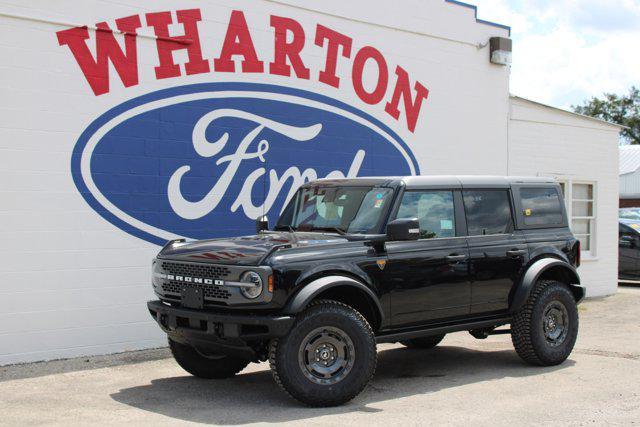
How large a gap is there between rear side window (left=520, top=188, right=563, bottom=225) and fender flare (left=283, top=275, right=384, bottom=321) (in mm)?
2440

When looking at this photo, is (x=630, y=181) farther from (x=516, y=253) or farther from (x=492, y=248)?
(x=492, y=248)

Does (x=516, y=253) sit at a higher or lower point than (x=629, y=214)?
lower

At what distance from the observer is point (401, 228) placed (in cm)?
673

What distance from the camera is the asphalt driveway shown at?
19.9ft

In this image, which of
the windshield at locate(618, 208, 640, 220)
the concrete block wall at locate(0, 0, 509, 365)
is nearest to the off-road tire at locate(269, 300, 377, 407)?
the concrete block wall at locate(0, 0, 509, 365)

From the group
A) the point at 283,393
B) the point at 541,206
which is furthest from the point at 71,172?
the point at 541,206

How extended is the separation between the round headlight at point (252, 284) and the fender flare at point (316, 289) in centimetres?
27

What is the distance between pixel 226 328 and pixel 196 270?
65cm

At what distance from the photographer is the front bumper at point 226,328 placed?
6094mm

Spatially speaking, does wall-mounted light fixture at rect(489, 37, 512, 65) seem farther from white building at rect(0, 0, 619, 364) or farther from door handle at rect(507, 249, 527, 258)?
door handle at rect(507, 249, 527, 258)

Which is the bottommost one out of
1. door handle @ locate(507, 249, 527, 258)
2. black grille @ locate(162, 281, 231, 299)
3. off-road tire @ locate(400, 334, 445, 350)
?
off-road tire @ locate(400, 334, 445, 350)

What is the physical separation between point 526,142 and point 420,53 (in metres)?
2.98

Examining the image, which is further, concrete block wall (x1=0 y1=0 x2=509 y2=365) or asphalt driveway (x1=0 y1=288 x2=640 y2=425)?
concrete block wall (x1=0 y1=0 x2=509 y2=365)

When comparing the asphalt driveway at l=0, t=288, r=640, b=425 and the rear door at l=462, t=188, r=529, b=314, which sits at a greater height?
the rear door at l=462, t=188, r=529, b=314
